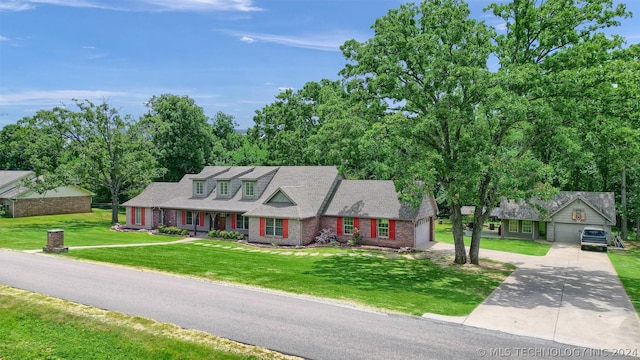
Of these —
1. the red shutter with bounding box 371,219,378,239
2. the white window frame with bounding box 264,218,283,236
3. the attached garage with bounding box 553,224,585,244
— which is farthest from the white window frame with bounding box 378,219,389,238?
the attached garage with bounding box 553,224,585,244

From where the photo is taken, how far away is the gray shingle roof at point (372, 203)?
3200cm

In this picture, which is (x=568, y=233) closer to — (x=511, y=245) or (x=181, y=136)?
(x=511, y=245)

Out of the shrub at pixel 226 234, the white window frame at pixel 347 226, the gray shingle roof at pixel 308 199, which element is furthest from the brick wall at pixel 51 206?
the white window frame at pixel 347 226

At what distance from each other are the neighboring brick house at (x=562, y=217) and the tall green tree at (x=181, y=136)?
4060 cm

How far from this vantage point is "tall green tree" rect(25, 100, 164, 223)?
43.9m

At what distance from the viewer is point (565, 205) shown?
38375 millimetres

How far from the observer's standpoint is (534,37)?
75.4 ft

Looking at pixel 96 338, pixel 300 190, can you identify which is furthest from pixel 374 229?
pixel 96 338

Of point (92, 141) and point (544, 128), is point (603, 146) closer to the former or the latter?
point (544, 128)

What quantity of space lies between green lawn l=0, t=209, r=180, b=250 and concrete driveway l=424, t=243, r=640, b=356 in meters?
26.0

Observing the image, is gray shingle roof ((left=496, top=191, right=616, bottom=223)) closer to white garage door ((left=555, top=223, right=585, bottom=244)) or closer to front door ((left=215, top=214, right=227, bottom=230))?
white garage door ((left=555, top=223, right=585, bottom=244))

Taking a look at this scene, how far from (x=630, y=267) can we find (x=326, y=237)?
19.4 meters

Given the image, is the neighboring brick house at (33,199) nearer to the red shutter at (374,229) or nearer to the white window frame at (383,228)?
the red shutter at (374,229)

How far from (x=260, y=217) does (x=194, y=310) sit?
61.8ft
